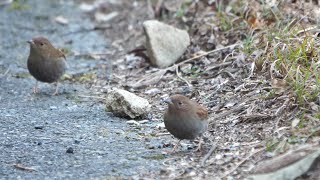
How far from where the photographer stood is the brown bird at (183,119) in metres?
5.78

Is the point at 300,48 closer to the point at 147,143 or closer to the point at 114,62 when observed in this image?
the point at 147,143

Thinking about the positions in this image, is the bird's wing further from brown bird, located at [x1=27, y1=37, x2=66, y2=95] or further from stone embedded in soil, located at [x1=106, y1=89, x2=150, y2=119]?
brown bird, located at [x1=27, y1=37, x2=66, y2=95]

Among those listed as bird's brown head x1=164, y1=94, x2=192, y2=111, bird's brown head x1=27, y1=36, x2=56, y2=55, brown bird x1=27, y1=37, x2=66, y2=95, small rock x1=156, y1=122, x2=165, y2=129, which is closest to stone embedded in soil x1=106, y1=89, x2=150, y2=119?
small rock x1=156, y1=122, x2=165, y2=129

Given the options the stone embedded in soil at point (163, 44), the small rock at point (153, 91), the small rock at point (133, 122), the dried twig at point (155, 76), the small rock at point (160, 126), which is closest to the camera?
the small rock at point (160, 126)

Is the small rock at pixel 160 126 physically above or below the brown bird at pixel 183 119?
below

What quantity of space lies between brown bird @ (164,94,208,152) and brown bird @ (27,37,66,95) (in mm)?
2884

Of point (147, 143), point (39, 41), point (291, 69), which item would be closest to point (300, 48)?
point (291, 69)

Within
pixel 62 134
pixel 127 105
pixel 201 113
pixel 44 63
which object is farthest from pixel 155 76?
pixel 201 113

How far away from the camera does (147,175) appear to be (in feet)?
17.3

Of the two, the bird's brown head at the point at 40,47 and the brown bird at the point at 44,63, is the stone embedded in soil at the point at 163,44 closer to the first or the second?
the brown bird at the point at 44,63

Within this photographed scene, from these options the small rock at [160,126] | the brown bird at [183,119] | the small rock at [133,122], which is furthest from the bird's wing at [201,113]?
the small rock at [133,122]

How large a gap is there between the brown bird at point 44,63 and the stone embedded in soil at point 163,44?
1162mm

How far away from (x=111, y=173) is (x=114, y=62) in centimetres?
455

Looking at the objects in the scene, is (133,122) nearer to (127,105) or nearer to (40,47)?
(127,105)
